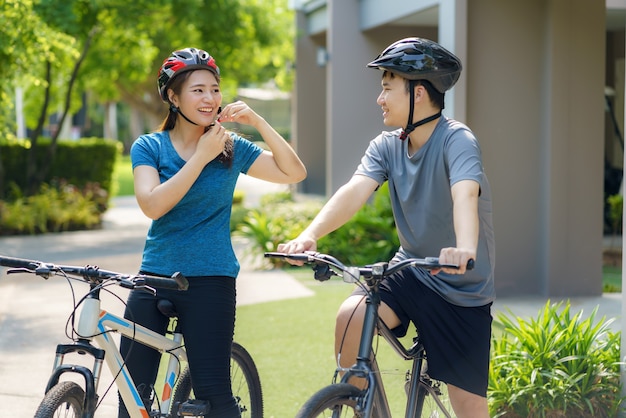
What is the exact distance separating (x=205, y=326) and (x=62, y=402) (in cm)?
71

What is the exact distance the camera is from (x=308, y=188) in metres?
19.4

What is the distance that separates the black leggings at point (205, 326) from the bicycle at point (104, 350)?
0.05m

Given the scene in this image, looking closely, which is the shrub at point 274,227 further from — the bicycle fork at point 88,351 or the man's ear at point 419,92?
the bicycle fork at point 88,351

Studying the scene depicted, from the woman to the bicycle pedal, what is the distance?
0.03m

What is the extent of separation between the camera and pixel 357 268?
311 centimetres

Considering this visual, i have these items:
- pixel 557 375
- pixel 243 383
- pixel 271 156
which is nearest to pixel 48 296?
pixel 243 383

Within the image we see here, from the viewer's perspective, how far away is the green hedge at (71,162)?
17266 mm

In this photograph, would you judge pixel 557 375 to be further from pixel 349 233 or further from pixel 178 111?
pixel 349 233

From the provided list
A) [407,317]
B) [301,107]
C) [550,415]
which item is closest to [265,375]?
[550,415]

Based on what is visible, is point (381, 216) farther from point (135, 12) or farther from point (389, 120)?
point (389, 120)

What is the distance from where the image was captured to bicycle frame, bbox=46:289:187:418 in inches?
122

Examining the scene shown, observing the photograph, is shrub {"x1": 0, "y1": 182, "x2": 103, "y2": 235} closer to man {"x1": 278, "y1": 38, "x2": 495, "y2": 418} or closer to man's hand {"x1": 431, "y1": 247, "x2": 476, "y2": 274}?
man {"x1": 278, "y1": 38, "x2": 495, "y2": 418}

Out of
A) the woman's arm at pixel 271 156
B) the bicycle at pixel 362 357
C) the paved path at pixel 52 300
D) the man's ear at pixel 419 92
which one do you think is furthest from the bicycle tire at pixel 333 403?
the paved path at pixel 52 300

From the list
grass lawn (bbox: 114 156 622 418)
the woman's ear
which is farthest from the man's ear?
grass lawn (bbox: 114 156 622 418)
